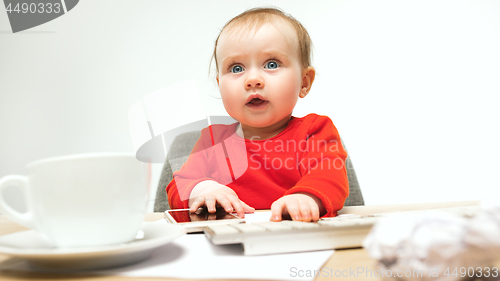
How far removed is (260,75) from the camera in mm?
854

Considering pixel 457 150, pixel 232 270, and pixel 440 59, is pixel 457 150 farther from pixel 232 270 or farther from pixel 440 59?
pixel 232 270

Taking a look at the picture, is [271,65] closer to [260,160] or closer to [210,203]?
[260,160]

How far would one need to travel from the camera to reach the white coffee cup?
0.90 ft

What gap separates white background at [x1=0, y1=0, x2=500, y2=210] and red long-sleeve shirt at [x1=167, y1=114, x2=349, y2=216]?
99 cm

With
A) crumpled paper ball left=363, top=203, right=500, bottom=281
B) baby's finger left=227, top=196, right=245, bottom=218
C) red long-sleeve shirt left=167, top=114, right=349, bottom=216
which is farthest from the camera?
red long-sleeve shirt left=167, top=114, right=349, bottom=216

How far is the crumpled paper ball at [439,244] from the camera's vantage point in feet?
0.60

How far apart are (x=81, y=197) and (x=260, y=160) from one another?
2.21ft

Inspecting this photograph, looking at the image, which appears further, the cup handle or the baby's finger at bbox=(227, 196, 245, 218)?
the baby's finger at bbox=(227, 196, 245, 218)

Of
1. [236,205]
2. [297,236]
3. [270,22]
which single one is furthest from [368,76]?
[297,236]

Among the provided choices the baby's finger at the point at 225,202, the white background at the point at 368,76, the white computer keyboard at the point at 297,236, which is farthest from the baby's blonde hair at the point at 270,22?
Result: the white background at the point at 368,76

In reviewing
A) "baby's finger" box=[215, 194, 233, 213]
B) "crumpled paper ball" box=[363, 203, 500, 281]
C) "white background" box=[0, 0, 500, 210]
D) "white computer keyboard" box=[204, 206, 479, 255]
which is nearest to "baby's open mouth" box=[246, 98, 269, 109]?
"baby's finger" box=[215, 194, 233, 213]

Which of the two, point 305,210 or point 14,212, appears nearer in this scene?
point 14,212

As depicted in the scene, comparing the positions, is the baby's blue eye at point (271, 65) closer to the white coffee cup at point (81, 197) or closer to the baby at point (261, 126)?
the baby at point (261, 126)

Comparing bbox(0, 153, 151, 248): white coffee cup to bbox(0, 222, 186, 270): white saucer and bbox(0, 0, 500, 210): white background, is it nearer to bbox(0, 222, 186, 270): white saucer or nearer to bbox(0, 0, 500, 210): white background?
bbox(0, 222, 186, 270): white saucer
